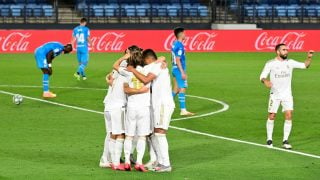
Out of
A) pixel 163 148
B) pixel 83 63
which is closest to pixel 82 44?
pixel 83 63

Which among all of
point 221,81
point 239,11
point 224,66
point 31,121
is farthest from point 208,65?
point 31,121

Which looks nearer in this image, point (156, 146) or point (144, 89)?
point (144, 89)

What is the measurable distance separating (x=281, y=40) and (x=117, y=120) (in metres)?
32.0

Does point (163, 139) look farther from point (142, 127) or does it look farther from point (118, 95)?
point (118, 95)

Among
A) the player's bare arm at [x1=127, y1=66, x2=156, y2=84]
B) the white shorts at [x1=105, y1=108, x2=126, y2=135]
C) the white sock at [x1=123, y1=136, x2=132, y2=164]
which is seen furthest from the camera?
the white shorts at [x1=105, y1=108, x2=126, y2=135]

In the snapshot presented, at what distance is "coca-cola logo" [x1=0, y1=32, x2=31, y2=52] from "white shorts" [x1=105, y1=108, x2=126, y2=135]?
29504 millimetres

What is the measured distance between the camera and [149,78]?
13742 mm

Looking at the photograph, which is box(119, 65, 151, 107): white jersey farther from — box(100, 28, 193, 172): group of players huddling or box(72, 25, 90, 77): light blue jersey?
box(72, 25, 90, 77): light blue jersey

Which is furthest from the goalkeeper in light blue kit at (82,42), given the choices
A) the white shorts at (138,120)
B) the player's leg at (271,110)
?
the white shorts at (138,120)

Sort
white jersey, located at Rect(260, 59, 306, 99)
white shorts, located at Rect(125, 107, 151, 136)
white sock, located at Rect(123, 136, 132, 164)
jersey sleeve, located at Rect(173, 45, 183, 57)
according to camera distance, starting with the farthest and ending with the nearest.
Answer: jersey sleeve, located at Rect(173, 45, 183, 57), white jersey, located at Rect(260, 59, 306, 99), white sock, located at Rect(123, 136, 132, 164), white shorts, located at Rect(125, 107, 151, 136)

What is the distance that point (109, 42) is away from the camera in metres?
44.5

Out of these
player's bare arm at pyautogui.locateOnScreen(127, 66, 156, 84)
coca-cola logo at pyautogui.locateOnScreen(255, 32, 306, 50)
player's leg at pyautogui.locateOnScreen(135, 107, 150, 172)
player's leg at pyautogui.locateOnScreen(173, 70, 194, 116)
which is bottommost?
coca-cola logo at pyautogui.locateOnScreen(255, 32, 306, 50)

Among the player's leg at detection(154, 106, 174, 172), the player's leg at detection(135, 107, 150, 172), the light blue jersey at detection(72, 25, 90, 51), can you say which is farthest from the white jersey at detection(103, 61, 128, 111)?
the light blue jersey at detection(72, 25, 90, 51)

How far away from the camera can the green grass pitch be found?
14.1m
